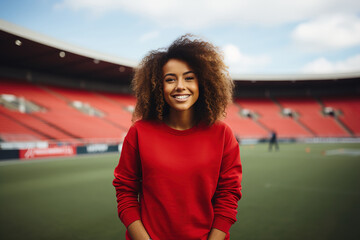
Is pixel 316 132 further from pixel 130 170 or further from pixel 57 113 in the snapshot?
pixel 130 170

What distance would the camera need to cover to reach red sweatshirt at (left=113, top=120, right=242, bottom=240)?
149 cm

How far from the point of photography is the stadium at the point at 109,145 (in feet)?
14.0

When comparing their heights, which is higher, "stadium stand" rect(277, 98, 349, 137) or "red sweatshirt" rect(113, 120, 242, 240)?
"red sweatshirt" rect(113, 120, 242, 240)

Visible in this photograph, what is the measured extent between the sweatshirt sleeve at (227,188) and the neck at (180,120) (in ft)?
0.92

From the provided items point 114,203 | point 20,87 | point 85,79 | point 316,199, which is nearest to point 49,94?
point 20,87

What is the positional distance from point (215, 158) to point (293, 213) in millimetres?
3878

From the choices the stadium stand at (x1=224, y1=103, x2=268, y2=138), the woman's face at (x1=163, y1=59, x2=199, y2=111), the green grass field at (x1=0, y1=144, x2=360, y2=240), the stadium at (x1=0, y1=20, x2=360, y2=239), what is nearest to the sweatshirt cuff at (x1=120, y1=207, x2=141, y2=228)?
the woman's face at (x1=163, y1=59, x2=199, y2=111)

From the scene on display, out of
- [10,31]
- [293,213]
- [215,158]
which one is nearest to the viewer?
[215,158]

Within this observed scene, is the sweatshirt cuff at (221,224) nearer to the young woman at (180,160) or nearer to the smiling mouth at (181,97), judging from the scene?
the young woman at (180,160)

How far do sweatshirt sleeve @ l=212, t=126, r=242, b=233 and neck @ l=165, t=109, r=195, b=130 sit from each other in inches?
11.1

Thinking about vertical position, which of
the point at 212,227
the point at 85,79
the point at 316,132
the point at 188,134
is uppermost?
the point at 85,79

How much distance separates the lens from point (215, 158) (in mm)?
1535

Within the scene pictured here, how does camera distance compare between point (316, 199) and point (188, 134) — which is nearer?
point (188, 134)

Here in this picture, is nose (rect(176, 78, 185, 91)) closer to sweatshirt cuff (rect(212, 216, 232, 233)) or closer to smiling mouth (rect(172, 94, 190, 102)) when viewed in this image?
smiling mouth (rect(172, 94, 190, 102))
